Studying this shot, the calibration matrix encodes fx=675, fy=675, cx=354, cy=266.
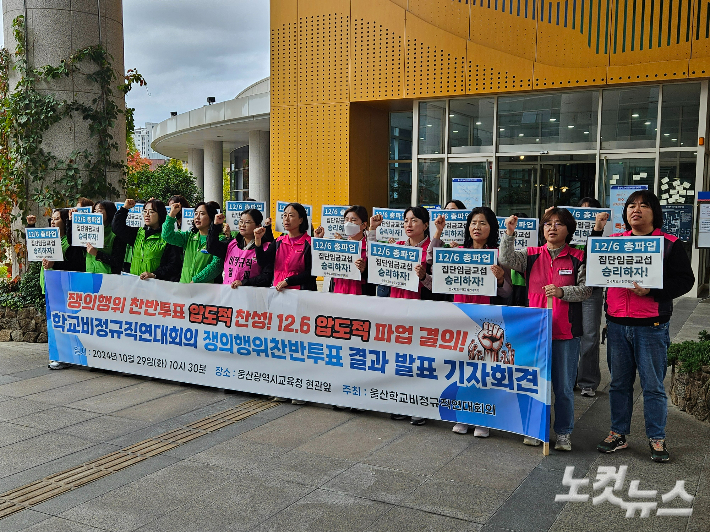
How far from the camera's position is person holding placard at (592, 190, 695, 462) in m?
4.82

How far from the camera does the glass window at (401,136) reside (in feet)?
55.7

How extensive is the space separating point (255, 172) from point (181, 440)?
81.2 ft

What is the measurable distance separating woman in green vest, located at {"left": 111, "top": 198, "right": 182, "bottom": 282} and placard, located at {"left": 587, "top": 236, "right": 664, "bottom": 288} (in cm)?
463

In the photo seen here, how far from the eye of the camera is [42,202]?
1054 centimetres

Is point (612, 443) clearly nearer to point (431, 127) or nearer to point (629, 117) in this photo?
point (629, 117)

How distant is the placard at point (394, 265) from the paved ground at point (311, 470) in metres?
1.21

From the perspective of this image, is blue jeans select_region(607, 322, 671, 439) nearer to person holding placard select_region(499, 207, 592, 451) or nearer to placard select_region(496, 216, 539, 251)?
person holding placard select_region(499, 207, 592, 451)

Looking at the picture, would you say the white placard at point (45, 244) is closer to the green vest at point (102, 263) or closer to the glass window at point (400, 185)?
the green vest at point (102, 263)

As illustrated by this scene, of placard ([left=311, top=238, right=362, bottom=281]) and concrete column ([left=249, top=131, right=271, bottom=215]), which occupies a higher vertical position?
concrete column ([left=249, top=131, right=271, bottom=215])

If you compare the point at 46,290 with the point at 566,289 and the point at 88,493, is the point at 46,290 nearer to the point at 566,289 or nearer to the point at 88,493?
the point at 88,493

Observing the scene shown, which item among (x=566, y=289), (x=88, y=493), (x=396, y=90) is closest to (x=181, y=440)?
(x=88, y=493)

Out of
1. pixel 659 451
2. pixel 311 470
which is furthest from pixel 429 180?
pixel 311 470

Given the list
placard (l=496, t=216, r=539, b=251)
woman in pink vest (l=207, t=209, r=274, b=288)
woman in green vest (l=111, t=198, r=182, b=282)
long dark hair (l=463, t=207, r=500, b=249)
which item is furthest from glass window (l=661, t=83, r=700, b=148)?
woman in green vest (l=111, t=198, r=182, b=282)

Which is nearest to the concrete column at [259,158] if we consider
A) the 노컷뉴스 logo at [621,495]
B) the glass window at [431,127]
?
the glass window at [431,127]
